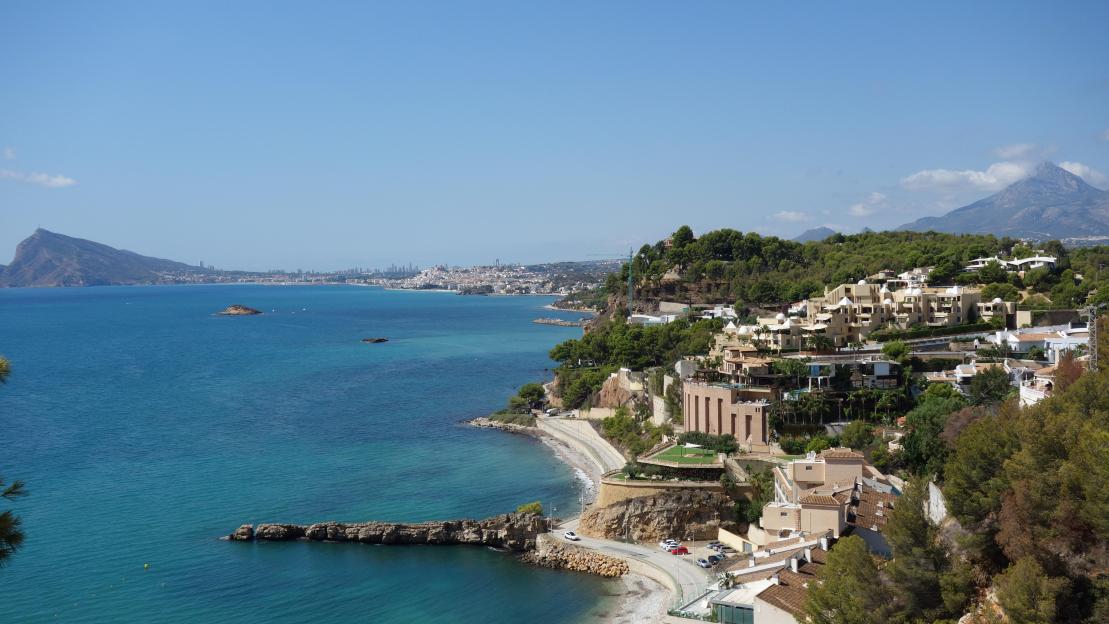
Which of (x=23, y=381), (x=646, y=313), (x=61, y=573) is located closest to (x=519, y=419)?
(x=646, y=313)

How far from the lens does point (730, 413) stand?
1002 inches

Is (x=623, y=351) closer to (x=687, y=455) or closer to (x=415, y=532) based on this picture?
(x=687, y=455)

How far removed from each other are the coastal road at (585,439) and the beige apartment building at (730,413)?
318 cm

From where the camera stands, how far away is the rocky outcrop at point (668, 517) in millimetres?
21750

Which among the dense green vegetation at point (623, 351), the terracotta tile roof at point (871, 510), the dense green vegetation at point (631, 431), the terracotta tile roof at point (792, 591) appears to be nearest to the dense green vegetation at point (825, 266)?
the dense green vegetation at point (623, 351)

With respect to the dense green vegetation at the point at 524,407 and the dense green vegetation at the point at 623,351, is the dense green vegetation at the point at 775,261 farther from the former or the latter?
the dense green vegetation at the point at 524,407

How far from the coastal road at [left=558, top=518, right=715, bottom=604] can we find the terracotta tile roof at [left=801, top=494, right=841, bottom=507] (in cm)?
259

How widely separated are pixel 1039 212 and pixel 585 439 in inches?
5254

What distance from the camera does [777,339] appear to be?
2897cm

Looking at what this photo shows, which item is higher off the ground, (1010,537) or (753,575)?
(1010,537)

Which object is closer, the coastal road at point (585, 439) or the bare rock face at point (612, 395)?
the coastal road at point (585, 439)

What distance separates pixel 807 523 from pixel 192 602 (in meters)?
12.9

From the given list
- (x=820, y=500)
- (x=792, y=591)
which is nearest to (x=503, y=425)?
(x=820, y=500)

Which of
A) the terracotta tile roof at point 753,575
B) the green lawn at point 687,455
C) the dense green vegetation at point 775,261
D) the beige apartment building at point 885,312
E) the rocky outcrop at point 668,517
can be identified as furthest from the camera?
the dense green vegetation at point 775,261
